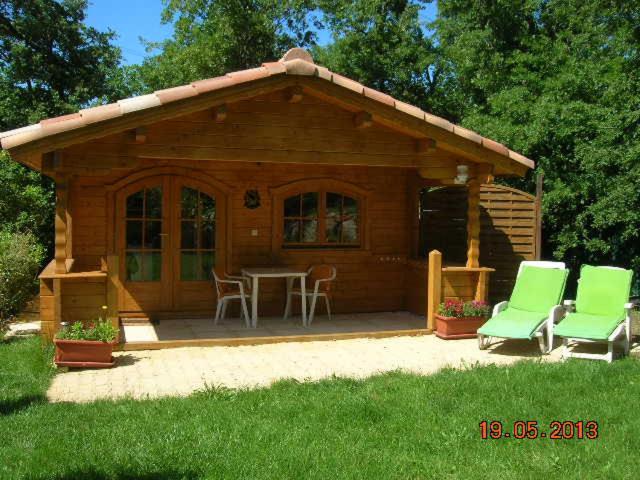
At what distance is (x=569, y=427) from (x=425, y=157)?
4.71 meters

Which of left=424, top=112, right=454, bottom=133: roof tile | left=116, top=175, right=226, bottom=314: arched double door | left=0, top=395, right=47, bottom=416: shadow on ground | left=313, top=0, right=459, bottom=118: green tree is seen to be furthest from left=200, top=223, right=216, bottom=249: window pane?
left=313, top=0, right=459, bottom=118: green tree

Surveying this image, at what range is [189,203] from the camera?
989cm

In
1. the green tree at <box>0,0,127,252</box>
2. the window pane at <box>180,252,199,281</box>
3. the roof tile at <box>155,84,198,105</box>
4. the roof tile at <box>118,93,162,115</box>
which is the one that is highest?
the green tree at <box>0,0,127,252</box>

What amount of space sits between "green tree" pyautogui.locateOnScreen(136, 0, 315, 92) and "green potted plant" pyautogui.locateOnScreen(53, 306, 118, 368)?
16.8 m

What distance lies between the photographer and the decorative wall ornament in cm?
1002

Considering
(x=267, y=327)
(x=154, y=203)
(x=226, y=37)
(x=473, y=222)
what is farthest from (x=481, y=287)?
(x=226, y=37)

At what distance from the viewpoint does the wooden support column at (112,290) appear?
7488 mm

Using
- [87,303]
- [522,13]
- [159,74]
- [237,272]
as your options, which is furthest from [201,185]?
[159,74]

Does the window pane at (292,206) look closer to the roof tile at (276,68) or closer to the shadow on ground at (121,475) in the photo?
the roof tile at (276,68)

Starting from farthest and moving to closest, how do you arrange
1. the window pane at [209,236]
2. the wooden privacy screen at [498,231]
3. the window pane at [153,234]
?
the wooden privacy screen at [498,231] → the window pane at [209,236] → the window pane at [153,234]

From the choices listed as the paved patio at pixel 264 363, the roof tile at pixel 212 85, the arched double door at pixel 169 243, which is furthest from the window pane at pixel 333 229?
the roof tile at pixel 212 85

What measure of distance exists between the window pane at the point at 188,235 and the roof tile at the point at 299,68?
10.8 feet

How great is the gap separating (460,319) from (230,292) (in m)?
3.21

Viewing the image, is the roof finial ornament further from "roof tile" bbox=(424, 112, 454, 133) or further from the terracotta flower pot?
the terracotta flower pot
